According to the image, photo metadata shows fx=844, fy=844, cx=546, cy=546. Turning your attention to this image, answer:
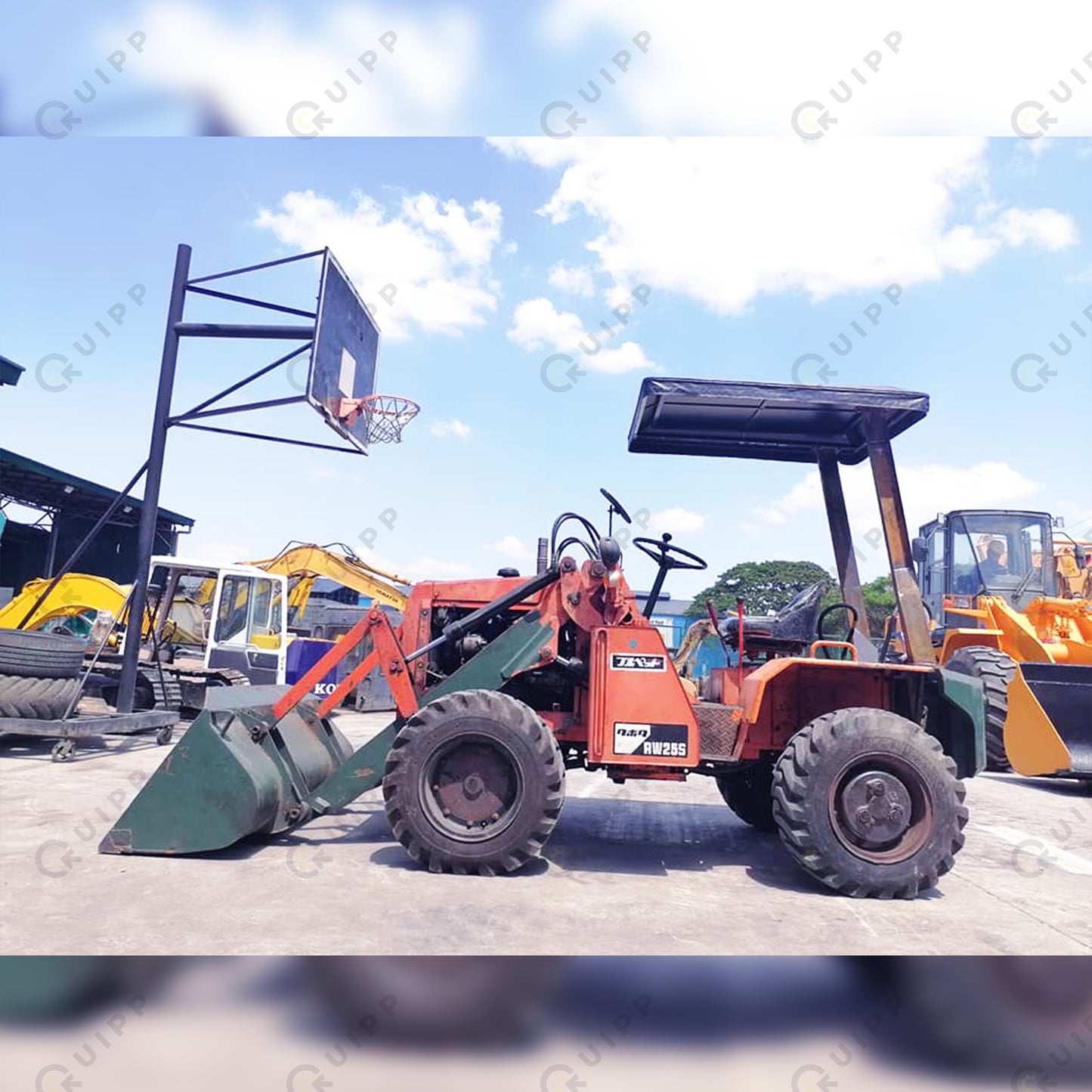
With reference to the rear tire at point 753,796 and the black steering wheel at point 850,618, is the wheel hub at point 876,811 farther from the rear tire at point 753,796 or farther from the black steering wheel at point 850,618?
the rear tire at point 753,796

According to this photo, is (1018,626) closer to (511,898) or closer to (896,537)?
(896,537)

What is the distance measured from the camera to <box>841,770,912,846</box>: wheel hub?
4777 mm

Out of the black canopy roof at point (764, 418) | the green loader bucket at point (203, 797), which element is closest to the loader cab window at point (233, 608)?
the green loader bucket at point (203, 797)

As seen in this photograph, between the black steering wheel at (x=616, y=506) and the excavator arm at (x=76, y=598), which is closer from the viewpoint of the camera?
the black steering wheel at (x=616, y=506)

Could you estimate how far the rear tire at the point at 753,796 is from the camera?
20.4ft

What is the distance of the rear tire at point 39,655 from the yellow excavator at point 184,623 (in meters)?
2.27

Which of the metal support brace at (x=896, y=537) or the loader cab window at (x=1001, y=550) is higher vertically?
the loader cab window at (x=1001, y=550)

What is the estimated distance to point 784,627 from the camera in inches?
259

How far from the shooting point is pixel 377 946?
11.5 ft

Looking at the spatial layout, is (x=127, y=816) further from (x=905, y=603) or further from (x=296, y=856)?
(x=905, y=603)

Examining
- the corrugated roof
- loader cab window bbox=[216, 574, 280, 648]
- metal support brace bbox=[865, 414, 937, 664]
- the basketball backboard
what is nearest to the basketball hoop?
the basketball backboard

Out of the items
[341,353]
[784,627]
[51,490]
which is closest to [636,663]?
[784,627]

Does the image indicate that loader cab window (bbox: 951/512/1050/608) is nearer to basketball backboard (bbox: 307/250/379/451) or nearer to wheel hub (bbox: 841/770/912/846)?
wheel hub (bbox: 841/770/912/846)

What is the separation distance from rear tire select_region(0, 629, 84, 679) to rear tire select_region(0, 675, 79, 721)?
6cm
